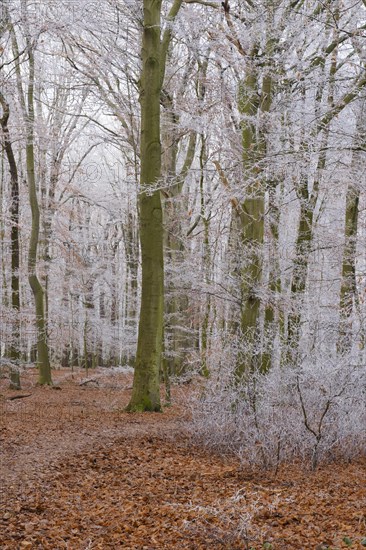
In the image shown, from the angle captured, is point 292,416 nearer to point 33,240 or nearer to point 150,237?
point 150,237

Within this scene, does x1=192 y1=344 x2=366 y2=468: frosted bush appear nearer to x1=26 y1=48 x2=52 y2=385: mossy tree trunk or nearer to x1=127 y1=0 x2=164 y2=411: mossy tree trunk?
x1=127 y1=0 x2=164 y2=411: mossy tree trunk

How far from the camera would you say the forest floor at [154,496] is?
3.87 metres

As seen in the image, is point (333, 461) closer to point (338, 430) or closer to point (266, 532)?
point (338, 430)

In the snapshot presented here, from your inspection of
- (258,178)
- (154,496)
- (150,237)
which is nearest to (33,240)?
(150,237)

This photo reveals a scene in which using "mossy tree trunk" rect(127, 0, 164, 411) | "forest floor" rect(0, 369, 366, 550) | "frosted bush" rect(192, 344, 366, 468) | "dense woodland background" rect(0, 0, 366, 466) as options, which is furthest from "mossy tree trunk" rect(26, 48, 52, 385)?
"frosted bush" rect(192, 344, 366, 468)

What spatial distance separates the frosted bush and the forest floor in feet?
0.72

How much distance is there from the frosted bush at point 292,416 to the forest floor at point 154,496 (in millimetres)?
220

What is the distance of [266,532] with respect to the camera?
3.81 metres

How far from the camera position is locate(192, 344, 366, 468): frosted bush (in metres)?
6.03

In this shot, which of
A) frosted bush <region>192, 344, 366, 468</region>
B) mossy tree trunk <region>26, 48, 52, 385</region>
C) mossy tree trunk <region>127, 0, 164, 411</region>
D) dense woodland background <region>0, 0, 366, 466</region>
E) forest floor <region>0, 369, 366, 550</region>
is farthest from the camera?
mossy tree trunk <region>26, 48, 52, 385</region>

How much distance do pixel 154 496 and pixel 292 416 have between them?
Answer: 2.20 meters

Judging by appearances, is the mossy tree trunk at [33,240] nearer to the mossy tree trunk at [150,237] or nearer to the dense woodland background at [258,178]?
the dense woodland background at [258,178]

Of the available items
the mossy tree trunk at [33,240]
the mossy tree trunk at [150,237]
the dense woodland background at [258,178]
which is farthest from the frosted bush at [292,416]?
the mossy tree trunk at [33,240]

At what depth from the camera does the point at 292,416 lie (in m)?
6.55
